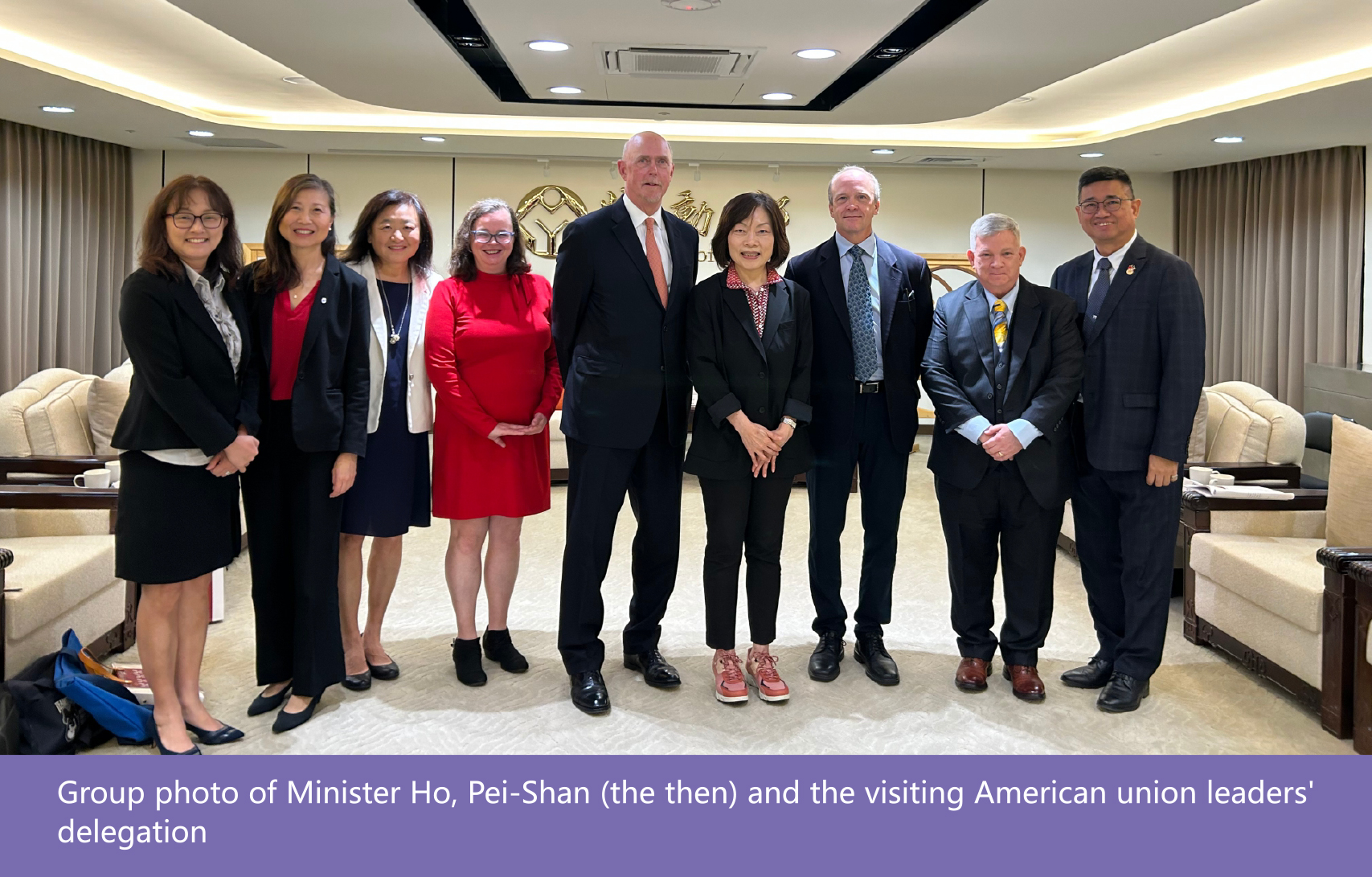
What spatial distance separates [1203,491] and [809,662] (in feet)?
5.73

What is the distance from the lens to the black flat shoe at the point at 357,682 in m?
3.33

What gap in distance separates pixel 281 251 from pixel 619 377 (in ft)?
3.32

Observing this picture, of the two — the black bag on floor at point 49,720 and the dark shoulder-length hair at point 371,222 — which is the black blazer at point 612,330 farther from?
the black bag on floor at point 49,720

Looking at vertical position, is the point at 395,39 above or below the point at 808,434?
above

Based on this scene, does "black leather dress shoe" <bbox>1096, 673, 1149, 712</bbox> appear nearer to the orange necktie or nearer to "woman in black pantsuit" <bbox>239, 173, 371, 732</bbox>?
the orange necktie

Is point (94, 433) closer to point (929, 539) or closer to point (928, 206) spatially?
point (929, 539)

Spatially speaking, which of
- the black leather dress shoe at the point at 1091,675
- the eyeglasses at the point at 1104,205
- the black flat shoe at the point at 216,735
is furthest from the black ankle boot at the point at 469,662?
the eyeglasses at the point at 1104,205

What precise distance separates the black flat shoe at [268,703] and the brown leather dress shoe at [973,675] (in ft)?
6.88

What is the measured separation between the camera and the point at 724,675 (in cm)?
329

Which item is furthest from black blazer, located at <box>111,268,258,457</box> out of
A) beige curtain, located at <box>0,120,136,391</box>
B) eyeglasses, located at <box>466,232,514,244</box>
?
beige curtain, located at <box>0,120,136,391</box>

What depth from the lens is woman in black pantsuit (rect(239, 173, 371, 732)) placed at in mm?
2896

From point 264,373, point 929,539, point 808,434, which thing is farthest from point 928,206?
point 264,373

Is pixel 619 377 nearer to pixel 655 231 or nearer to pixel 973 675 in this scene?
pixel 655 231

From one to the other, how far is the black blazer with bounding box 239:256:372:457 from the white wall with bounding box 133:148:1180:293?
6581mm
